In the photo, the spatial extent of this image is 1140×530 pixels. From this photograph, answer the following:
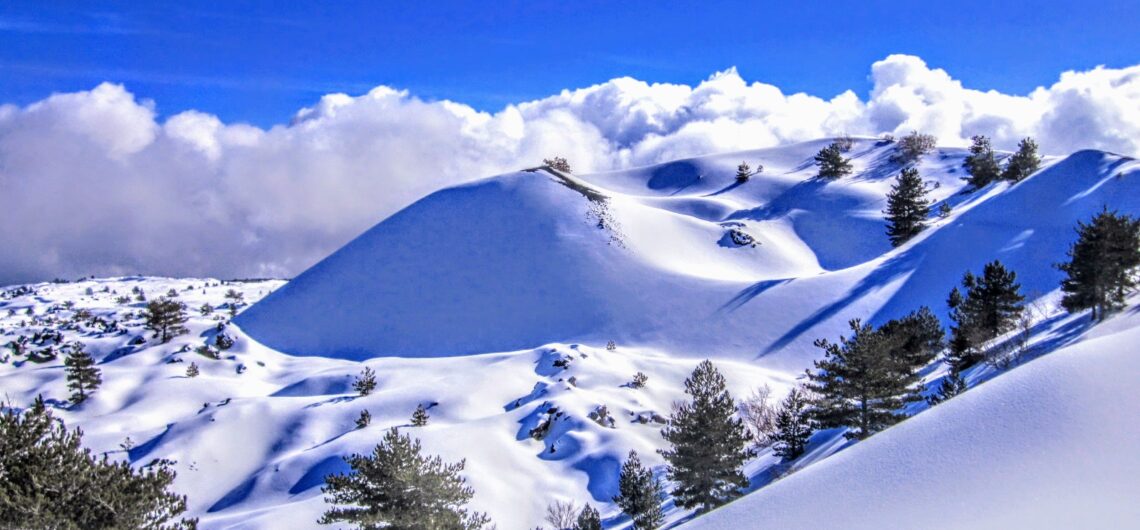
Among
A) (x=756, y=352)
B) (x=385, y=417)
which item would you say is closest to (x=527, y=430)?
(x=385, y=417)

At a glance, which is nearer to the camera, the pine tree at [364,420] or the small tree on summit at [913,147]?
the pine tree at [364,420]

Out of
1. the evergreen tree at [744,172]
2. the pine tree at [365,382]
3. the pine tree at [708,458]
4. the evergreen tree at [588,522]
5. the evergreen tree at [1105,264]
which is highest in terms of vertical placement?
the evergreen tree at [744,172]

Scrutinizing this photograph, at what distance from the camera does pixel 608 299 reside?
53281 mm

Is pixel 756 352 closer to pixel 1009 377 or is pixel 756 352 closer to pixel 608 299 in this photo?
pixel 608 299

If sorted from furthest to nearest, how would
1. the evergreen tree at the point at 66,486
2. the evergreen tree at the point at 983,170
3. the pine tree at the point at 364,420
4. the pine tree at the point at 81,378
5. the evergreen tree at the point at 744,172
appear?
the evergreen tree at the point at 744,172 → the evergreen tree at the point at 983,170 → the pine tree at the point at 81,378 → the pine tree at the point at 364,420 → the evergreen tree at the point at 66,486

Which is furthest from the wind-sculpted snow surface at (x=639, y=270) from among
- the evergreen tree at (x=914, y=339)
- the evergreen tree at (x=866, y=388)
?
the evergreen tree at (x=866, y=388)

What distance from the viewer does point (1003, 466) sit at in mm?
7371

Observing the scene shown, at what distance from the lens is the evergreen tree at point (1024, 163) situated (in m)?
63.0

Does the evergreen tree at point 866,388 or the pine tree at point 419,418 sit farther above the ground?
the pine tree at point 419,418

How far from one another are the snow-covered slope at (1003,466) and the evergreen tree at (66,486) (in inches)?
405

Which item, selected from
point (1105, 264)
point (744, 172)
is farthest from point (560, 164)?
point (1105, 264)

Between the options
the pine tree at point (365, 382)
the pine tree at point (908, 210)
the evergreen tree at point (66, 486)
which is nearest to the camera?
the evergreen tree at point (66, 486)

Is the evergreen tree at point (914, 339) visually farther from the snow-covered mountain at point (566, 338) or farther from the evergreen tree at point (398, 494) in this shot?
the evergreen tree at point (398, 494)

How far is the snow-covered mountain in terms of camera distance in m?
23.9
